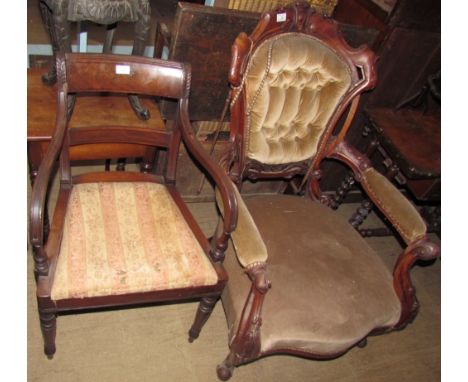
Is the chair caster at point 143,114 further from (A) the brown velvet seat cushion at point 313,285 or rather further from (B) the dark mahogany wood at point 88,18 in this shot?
(A) the brown velvet seat cushion at point 313,285

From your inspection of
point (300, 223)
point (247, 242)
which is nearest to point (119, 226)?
point (247, 242)

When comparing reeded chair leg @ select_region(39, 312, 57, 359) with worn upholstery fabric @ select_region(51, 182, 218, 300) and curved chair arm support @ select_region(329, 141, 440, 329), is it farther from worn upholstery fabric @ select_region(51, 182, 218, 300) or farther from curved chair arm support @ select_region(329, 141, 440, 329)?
curved chair arm support @ select_region(329, 141, 440, 329)

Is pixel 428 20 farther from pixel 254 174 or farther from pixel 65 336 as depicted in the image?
pixel 65 336

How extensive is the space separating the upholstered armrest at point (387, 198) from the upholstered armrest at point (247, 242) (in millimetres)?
608

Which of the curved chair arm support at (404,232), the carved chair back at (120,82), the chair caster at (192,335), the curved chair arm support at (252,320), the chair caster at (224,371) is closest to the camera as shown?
the curved chair arm support at (252,320)

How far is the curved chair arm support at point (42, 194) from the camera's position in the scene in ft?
3.58

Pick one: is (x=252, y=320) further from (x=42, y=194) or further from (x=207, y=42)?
(x=207, y=42)

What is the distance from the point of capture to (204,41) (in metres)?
1.75

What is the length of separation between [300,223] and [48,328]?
106 centimetres

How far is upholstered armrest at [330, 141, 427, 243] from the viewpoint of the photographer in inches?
57.7

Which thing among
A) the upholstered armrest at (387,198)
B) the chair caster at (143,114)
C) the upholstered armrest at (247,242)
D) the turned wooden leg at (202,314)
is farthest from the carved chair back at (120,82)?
the upholstered armrest at (387,198)

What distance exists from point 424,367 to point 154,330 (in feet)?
4.71

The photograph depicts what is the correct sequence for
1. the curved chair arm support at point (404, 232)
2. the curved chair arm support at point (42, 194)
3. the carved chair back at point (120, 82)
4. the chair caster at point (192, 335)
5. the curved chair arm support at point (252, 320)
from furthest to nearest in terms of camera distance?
the chair caster at point (192, 335), the curved chair arm support at point (404, 232), the carved chair back at point (120, 82), the curved chair arm support at point (252, 320), the curved chair arm support at point (42, 194)

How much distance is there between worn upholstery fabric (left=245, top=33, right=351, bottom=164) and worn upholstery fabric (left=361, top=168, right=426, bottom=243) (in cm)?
29
